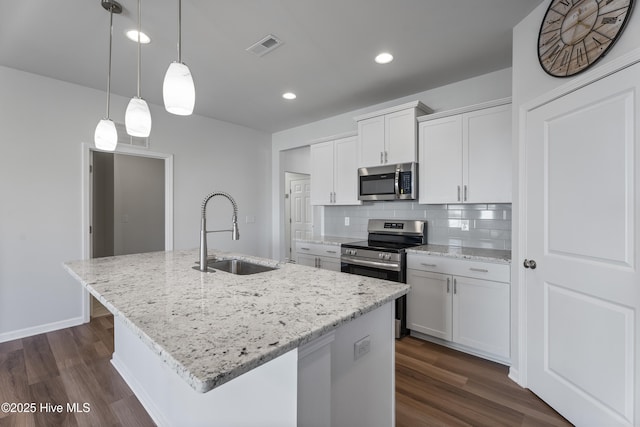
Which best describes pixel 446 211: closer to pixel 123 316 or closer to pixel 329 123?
pixel 329 123

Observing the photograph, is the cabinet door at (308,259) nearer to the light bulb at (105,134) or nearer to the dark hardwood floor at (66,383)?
the dark hardwood floor at (66,383)

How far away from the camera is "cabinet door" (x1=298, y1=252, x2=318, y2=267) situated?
3780 millimetres

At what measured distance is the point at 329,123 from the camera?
14.6 feet

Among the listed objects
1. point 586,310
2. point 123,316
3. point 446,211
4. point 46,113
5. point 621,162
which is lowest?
point 586,310

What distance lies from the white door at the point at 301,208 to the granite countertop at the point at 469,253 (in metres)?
3.37

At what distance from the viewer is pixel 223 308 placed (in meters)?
1.14

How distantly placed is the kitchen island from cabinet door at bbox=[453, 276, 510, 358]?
1.43m

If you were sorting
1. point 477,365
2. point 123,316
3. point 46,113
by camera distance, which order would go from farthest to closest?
1. point 46,113
2. point 477,365
3. point 123,316

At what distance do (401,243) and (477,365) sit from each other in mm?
1404

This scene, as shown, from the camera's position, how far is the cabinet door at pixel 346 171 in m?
3.78

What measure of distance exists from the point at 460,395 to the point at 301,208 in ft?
15.3

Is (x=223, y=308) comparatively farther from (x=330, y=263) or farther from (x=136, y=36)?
(x=330, y=263)

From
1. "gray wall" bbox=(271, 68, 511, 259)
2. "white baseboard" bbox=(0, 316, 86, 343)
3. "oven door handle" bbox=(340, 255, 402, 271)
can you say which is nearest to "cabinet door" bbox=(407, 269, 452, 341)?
"oven door handle" bbox=(340, 255, 402, 271)

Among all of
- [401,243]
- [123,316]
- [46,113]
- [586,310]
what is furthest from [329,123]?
[123,316]
